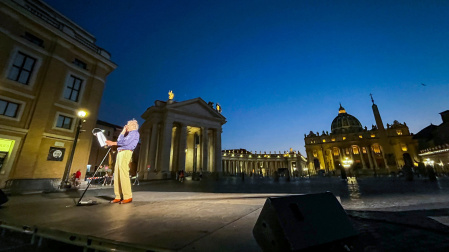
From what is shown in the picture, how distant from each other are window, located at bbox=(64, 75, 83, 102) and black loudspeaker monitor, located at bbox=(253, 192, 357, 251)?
19.5 meters

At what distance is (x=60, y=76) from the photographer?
14.4 meters

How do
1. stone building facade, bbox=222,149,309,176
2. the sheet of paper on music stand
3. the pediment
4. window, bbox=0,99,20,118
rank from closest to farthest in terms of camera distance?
the sheet of paper on music stand < window, bbox=0,99,20,118 < the pediment < stone building facade, bbox=222,149,309,176

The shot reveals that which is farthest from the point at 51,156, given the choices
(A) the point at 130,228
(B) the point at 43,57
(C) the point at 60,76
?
(A) the point at 130,228

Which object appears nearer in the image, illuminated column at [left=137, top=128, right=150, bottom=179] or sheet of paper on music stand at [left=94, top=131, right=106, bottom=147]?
sheet of paper on music stand at [left=94, top=131, right=106, bottom=147]

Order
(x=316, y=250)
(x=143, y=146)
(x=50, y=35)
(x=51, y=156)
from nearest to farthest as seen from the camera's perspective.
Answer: (x=316, y=250) < (x=51, y=156) < (x=50, y=35) < (x=143, y=146)

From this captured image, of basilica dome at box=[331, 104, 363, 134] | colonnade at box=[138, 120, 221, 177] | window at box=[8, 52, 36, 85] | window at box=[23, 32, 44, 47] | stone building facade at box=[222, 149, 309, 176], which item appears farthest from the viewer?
basilica dome at box=[331, 104, 363, 134]

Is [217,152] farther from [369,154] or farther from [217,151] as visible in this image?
[369,154]

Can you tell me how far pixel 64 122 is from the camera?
46.7ft

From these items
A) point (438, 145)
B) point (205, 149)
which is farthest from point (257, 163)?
point (438, 145)

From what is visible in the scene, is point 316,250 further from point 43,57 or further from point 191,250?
point 43,57

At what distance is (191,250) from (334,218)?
1244mm

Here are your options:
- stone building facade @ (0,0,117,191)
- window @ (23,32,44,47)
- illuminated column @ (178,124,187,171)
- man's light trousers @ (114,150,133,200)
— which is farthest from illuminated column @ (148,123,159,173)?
man's light trousers @ (114,150,133,200)

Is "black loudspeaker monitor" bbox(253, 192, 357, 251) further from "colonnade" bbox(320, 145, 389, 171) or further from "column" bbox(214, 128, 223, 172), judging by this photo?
"colonnade" bbox(320, 145, 389, 171)

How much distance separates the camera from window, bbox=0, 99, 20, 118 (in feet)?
37.2
